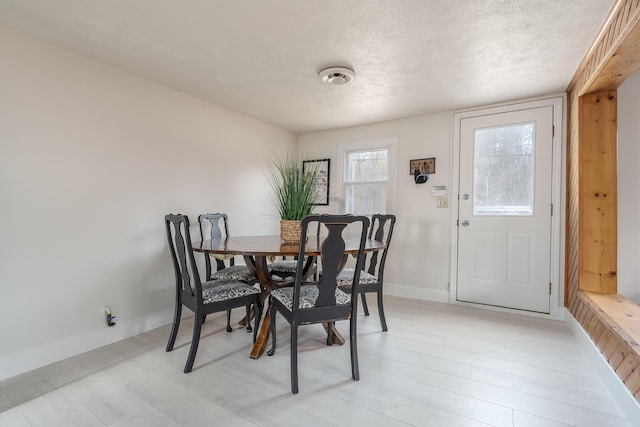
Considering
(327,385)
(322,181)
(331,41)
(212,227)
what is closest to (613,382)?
(327,385)

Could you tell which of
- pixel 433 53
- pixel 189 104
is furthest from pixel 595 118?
pixel 189 104

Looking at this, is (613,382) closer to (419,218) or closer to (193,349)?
(419,218)

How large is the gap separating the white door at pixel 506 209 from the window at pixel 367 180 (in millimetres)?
873

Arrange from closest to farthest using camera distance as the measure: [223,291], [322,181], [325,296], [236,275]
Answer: [325,296] < [223,291] < [236,275] < [322,181]

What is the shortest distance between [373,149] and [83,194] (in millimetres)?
3016

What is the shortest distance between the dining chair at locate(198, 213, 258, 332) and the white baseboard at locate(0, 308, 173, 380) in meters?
0.58

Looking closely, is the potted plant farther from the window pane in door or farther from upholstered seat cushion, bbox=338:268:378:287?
the window pane in door

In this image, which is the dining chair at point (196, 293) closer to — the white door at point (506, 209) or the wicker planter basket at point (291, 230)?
the wicker planter basket at point (291, 230)

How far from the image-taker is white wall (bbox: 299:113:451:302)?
3.46 m

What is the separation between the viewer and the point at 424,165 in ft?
11.7

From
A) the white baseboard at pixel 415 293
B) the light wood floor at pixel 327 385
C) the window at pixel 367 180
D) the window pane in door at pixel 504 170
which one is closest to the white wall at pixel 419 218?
the white baseboard at pixel 415 293

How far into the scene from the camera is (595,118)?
8.04ft

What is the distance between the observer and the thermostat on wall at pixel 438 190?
3.44m

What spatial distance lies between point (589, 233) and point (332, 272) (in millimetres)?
2168
